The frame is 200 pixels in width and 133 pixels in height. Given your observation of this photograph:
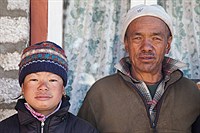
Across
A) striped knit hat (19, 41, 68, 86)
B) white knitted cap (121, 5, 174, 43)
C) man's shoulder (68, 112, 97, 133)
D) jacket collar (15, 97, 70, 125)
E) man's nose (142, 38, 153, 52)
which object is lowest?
man's shoulder (68, 112, 97, 133)

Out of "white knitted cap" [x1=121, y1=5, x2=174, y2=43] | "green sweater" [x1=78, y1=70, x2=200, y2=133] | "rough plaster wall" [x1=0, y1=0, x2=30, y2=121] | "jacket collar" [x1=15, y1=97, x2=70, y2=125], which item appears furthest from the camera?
"rough plaster wall" [x1=0, y1=0, x2=30, y2=121]

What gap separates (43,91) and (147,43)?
788mm

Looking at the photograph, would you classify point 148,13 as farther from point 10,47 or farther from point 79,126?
point 10,47

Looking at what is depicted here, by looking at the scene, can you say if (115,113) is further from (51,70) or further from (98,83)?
(51,70)

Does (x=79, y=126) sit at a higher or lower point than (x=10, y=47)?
lower

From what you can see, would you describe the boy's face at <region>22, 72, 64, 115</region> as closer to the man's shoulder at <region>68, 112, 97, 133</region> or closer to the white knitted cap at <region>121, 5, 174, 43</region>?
the man's shoulder at <region>68, 112, 97, 133</region>

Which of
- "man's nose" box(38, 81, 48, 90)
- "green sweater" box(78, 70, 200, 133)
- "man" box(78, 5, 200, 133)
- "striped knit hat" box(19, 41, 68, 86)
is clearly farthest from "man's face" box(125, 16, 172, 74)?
"man's nose" box(38, 81, 48, 90)

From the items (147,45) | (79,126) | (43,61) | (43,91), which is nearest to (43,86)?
(43,91)

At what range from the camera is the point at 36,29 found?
330 centimetres

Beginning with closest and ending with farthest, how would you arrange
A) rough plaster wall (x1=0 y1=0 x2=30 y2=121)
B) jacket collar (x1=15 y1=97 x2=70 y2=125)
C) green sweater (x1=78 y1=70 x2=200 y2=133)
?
jacket collar (x1=15 y1=97 x2=70 y2=125), green sweater (x1=78 y1=70 x2=200 y2=133), rough plaster wall (x1=0 y1=0 x2=30 y2=121)

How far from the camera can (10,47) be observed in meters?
3.19

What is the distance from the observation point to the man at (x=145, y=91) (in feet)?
9.19

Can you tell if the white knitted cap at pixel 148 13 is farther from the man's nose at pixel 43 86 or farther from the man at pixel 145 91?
the man's nose at pixel 43 86

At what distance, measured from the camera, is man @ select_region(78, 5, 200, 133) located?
2801mm
